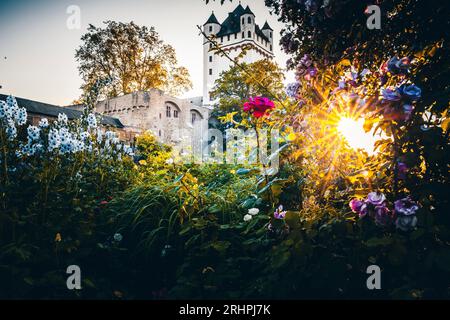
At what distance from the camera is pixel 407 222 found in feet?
4.21

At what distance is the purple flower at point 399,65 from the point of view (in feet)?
4.74

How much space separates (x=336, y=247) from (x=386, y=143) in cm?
63

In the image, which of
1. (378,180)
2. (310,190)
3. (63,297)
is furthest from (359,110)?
(63,297)

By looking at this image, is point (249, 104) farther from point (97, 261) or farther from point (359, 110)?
point (97, 261)

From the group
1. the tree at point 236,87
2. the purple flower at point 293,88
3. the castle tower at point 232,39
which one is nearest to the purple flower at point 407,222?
the purple flower at point 293,88

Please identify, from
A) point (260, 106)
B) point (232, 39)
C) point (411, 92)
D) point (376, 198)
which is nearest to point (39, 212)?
point (260, 106)

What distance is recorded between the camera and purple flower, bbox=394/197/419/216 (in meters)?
1.28

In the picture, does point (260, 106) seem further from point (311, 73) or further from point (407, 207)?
point (407, 207)

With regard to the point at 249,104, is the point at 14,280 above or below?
below

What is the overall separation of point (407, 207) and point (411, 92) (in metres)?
0.52
